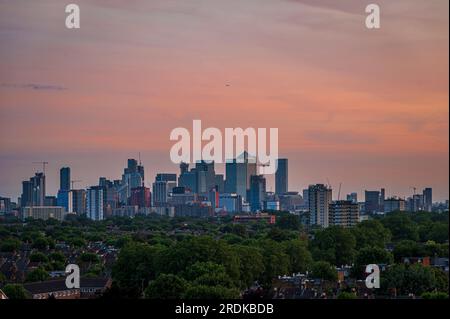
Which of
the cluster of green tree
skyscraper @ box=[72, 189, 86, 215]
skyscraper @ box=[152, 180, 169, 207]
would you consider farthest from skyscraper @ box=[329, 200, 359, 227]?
skyscraper @ box=[72, 189, 86, 215]

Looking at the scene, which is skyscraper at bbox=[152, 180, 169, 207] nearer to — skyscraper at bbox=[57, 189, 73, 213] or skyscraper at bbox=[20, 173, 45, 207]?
skyscraper at bbox=[57, 189, 73, 213]

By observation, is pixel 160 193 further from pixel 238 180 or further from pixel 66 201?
pixel 238 180

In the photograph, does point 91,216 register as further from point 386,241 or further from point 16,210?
point 386,241

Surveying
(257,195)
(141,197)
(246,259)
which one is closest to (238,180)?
(257,195)

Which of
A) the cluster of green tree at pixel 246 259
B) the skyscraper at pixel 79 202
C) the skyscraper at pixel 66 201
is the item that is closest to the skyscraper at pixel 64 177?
the cluster of green tree at pixel 246 259

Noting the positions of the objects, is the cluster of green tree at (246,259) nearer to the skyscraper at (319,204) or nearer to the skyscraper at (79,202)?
the skyscraper at (319,204)
